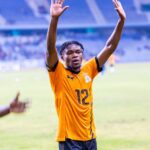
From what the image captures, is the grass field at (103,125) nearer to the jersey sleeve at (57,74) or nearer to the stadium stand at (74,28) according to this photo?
the jersey sleeve at (57,74)

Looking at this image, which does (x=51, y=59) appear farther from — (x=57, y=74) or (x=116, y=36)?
(x=116, y=36)

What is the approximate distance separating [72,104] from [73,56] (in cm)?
52

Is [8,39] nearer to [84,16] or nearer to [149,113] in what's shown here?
[84,16]

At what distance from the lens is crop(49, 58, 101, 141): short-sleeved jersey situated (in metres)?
5.63

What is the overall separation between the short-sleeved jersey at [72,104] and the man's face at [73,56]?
0.28ft

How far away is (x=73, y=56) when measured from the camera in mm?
5719

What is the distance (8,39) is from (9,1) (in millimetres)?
5480

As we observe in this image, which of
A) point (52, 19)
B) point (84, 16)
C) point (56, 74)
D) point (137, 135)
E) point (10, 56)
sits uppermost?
point (84, 16)

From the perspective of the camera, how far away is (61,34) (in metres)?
63.5

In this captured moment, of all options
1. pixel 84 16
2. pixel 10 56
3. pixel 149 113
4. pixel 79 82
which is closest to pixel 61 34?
pixel 84 16

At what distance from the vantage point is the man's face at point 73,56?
571 centimetres

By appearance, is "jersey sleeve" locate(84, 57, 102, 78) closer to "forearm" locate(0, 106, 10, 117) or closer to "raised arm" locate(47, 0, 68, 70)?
"raised arm" locate(47, 0, 68, 70)

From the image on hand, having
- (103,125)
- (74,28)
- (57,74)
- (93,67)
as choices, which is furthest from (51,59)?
(74,28)

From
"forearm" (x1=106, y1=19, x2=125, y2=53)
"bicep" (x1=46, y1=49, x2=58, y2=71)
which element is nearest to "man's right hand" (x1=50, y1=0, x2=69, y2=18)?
"bicep" (x1=46, y1=49, x2=58, y2=71)
